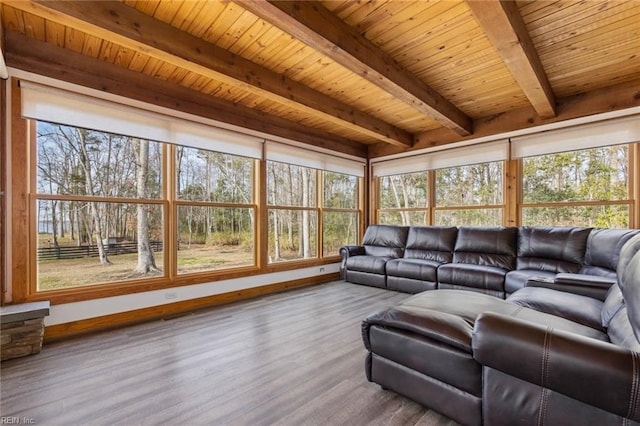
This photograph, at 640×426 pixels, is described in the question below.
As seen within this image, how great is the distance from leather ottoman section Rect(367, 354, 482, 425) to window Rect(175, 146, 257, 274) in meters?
2.63

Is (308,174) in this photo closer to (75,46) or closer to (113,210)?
(113,210)

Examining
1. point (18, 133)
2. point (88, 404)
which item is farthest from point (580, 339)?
point (18, 133)

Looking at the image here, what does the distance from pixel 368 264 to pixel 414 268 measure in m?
0.77

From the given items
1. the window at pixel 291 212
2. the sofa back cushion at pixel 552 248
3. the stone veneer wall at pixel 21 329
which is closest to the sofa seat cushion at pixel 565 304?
the sofa back cushion at pixel 552 248

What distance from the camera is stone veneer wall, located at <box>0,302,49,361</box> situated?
2123mm

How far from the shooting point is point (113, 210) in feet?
9.84

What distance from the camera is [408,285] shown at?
162 inches

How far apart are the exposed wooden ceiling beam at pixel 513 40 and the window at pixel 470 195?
1.54 m

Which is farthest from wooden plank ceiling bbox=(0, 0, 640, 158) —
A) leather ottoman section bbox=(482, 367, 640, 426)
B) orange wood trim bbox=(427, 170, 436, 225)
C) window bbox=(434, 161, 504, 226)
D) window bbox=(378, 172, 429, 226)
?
leather ottoman section bbox=(482, 367, 640, 426)

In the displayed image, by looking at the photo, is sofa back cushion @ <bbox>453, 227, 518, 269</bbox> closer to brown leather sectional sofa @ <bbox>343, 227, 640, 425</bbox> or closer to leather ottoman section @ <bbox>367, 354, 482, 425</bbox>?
brown leather sectional sofa @ <bbox>343, 227, 640, 425</bbox>

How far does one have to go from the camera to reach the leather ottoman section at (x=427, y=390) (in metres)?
1.41

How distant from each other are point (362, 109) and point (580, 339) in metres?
3.58

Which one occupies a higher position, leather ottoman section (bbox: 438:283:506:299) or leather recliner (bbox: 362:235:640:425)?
leather recliner (bbox: 362:235:640:425)

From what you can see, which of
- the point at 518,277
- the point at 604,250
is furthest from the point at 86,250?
the point at 604,250
